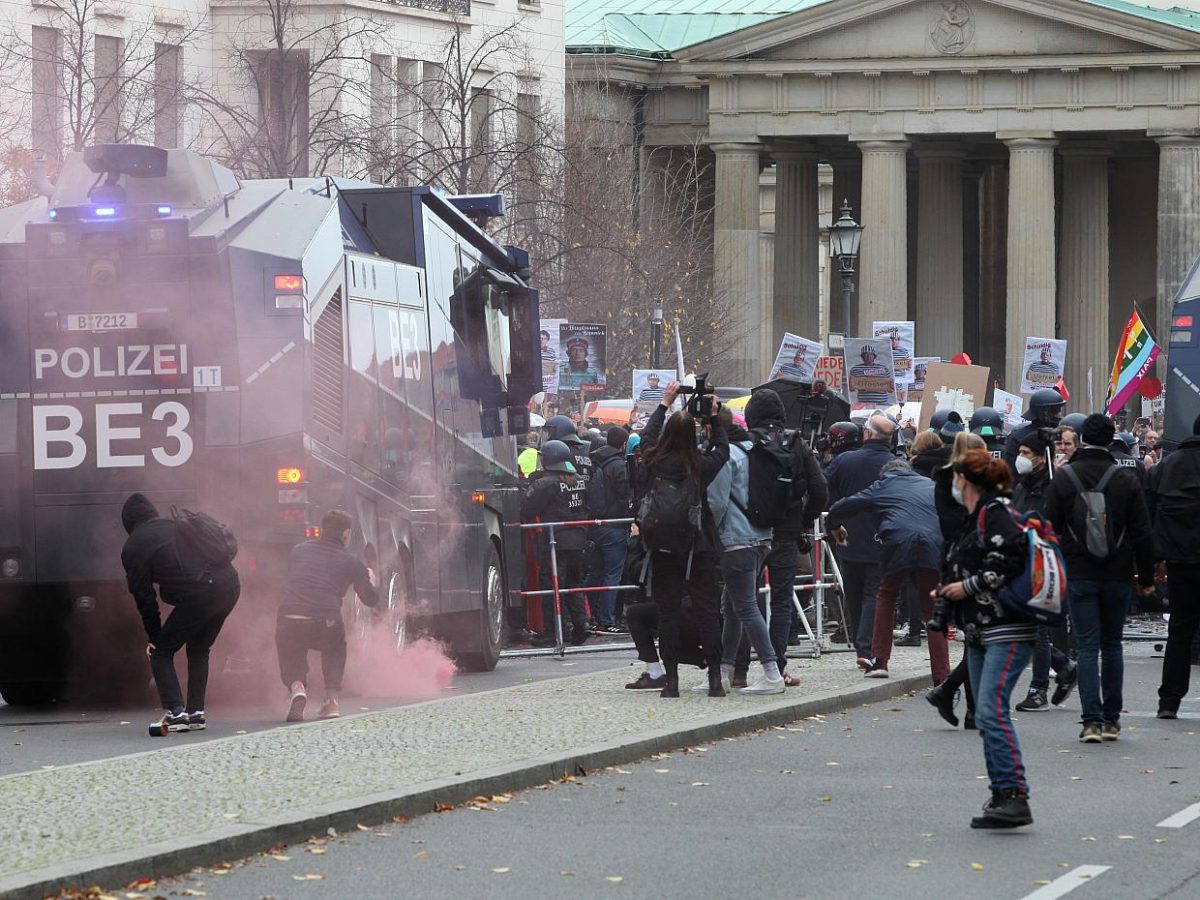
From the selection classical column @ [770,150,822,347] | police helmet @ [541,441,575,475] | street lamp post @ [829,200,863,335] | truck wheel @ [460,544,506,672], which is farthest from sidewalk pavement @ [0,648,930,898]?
classical column @ [770,150,822,347]

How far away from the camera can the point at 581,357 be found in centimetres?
3903

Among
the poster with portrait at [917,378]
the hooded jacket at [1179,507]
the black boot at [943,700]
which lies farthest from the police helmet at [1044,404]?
the poster with portrait at [917,378]

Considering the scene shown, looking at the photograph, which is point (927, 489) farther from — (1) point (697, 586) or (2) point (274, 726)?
(2) point (274, 726)

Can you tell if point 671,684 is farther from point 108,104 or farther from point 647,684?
point 108,104

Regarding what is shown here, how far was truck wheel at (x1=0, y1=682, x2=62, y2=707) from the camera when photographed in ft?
59.3

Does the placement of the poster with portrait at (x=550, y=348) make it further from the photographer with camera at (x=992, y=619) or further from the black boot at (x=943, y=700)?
the photographer with camera at (x=992, y=619)

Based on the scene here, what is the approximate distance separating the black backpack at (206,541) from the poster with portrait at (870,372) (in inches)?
979

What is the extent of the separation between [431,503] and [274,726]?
375 centimetres

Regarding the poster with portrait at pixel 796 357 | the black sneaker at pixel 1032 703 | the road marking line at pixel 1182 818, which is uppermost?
the poster with portrait at pixel 796 357

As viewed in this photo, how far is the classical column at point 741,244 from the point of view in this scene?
72.4 m

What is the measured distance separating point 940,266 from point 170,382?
61755mm

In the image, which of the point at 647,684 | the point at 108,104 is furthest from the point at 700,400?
the point at 108,104

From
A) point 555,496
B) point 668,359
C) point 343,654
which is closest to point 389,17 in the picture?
point 668,359

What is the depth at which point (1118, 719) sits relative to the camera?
15203 millimetres
